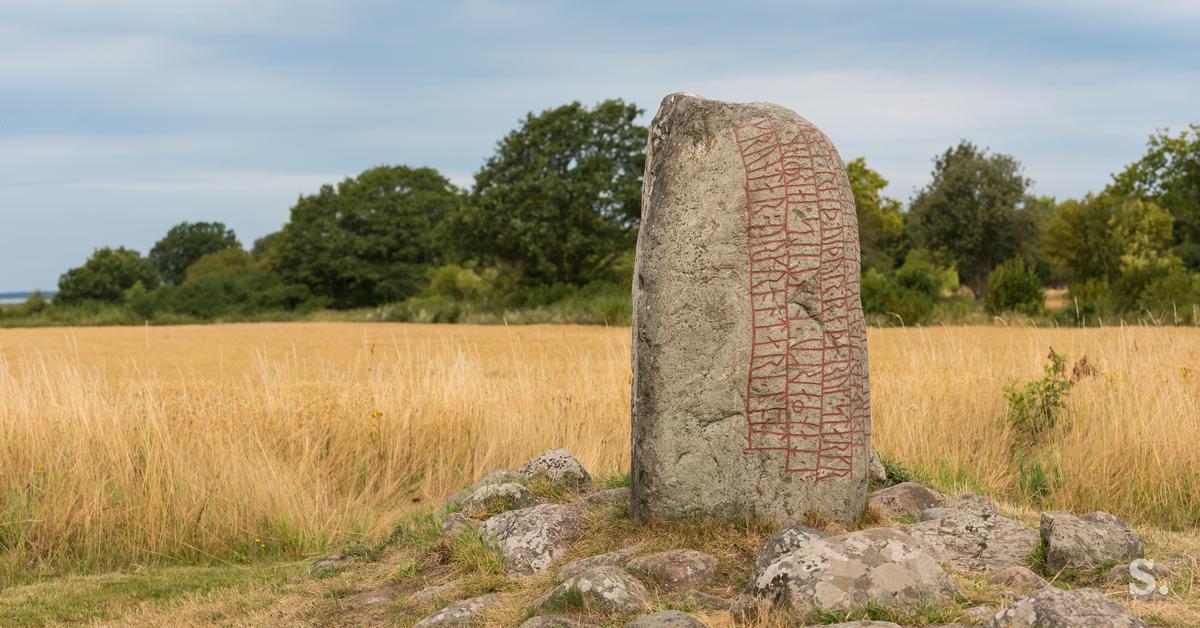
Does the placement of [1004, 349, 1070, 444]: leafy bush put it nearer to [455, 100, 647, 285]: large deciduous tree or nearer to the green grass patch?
the green grass patch

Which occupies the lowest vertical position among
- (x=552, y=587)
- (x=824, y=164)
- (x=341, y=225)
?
(x=552, y=587)

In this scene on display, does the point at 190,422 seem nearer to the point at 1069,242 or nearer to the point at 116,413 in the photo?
the point at 116,413

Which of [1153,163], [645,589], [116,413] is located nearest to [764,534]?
[645,589]

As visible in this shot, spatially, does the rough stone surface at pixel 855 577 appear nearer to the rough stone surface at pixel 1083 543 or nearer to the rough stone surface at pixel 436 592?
the rough stone surface at pixel 1083 543

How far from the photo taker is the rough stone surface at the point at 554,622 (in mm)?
4352

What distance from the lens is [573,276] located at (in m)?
33.1

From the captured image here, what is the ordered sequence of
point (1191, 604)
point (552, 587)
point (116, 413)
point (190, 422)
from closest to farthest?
point (1191, 604) < point (552, 587) < point (116, 413) < point (190, 422)

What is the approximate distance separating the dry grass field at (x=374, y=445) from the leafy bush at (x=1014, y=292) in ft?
43.2

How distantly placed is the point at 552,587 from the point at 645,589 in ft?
1.72

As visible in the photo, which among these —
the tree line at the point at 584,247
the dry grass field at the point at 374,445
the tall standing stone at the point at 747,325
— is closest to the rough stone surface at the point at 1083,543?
the tall standing stone at the point at 747,325

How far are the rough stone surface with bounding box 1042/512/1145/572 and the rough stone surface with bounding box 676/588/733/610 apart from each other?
1.70 meters

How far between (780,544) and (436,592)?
180 cm

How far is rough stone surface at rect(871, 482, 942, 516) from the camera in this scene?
20.2 feet

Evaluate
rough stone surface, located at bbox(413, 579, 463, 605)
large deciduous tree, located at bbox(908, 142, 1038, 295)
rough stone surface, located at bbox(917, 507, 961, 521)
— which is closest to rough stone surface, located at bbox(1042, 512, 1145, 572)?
rough stone surface, located at bbox(917, 507, 961, 521)
